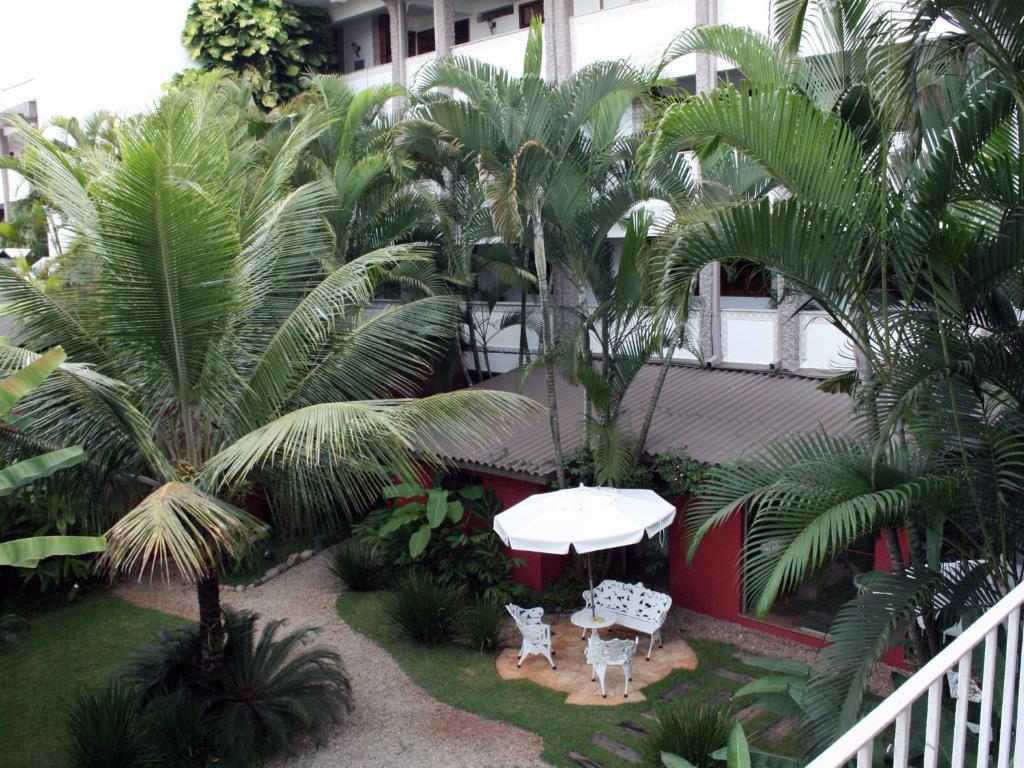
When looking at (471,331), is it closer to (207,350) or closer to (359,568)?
(359,568)

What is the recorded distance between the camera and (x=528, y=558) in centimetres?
1230

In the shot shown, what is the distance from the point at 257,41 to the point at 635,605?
49.0 ft

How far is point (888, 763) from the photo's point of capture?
17.5ft

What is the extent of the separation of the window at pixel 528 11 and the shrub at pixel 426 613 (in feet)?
40.3

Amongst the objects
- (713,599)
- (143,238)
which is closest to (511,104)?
(143,238)

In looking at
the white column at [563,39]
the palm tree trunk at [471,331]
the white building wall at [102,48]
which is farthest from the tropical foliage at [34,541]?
the white building wall at [102,48]

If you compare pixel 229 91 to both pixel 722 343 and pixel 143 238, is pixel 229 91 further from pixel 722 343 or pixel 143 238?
pixel 143 238

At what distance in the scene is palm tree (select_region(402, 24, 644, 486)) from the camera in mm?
10680

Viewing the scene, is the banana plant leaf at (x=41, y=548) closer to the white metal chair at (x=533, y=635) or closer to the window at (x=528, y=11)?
the white metal chair at (x=533, y=635)

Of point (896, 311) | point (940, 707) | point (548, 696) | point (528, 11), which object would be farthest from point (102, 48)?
point (940, 707)

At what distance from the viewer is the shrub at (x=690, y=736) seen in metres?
7.58

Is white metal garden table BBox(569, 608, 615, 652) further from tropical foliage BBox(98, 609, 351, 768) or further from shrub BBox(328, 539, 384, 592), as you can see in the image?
shrub BBox(328, 539, 384, 592)

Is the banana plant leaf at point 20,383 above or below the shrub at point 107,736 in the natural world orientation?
above

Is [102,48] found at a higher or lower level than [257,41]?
higher
